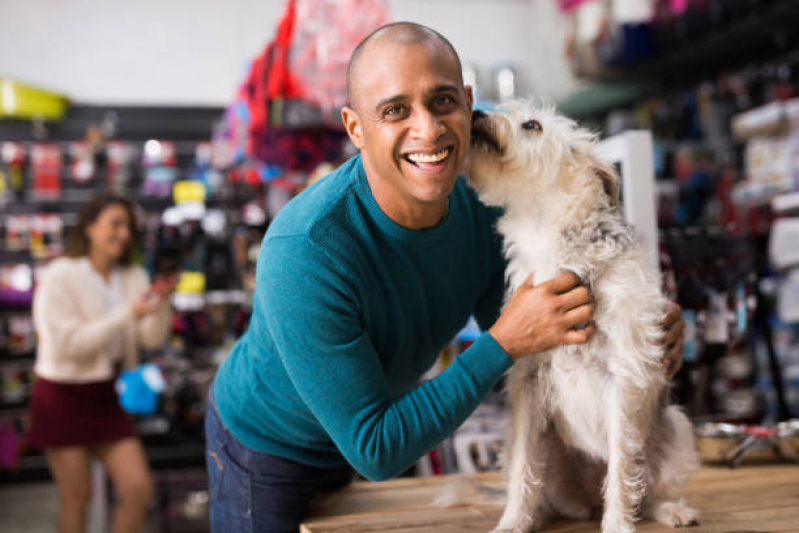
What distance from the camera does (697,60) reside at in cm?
564

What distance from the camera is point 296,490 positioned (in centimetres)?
176

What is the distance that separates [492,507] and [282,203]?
83.0 inches

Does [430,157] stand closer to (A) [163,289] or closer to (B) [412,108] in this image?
(B) [412,108]

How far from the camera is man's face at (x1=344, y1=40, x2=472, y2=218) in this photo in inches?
54.1

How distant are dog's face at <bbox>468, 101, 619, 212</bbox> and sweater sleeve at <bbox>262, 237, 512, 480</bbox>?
0.36 metres

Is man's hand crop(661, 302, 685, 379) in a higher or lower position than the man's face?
lower

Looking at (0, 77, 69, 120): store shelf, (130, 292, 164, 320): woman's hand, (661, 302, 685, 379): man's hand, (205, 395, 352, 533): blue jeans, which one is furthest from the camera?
(0, 77, 69, 120): store shelf

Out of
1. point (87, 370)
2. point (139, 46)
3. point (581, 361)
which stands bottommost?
point (87, 370)

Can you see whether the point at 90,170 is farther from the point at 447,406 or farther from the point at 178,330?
the point at 447,406

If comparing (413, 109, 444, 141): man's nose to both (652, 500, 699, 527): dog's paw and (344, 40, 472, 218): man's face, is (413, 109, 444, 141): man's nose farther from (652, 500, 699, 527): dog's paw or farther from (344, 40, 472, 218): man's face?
(652, 500, 699, 527): dog's paw

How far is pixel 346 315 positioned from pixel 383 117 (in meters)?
0.40

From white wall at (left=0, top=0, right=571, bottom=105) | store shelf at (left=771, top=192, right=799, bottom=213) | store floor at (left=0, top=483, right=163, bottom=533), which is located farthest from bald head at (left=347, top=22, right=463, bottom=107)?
white wall at (left=0, top=0, right=571, bottom=105)

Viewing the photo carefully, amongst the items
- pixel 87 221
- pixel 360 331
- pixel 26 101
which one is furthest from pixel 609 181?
pixel 26 101

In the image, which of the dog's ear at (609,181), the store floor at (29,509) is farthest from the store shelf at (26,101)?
the dog's ear at (609,181)
